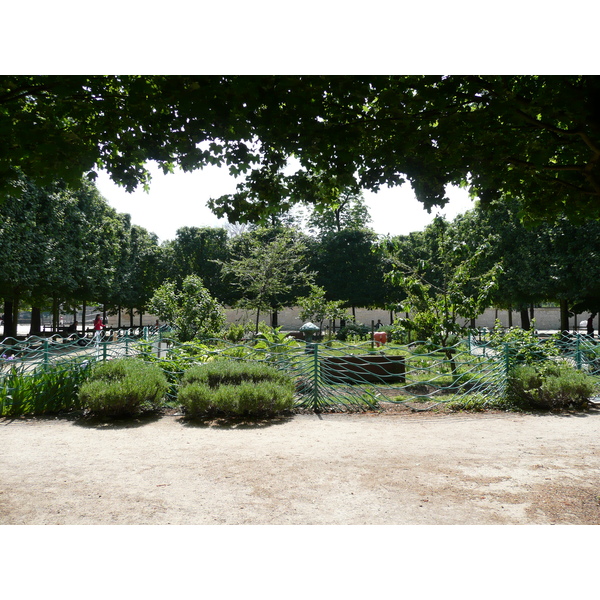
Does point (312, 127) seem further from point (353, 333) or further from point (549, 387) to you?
point (353, 333)

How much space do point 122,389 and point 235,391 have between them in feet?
5.58

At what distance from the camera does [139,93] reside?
12.3 ft

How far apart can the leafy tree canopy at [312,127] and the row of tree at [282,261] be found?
6.17 meters

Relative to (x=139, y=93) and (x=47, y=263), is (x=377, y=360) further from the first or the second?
(x=47, y=263)

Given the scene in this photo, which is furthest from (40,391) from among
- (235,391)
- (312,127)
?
(312,127)

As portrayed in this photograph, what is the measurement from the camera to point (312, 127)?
3916mm

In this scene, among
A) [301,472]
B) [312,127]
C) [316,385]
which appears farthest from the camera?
[316,385]

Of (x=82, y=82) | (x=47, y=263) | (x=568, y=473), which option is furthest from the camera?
(x=47, y=263)

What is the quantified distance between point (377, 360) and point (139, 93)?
7925 millimetres

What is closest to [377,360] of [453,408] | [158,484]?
[453,408]

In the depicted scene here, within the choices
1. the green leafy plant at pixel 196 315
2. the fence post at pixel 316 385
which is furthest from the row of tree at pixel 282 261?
the fence post at pixel 316 385

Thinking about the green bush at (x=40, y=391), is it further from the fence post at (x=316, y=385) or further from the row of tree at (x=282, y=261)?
the row of tree at (x=282, y=261)

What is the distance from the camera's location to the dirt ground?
3594mm

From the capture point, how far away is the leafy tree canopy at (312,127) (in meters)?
3.69
